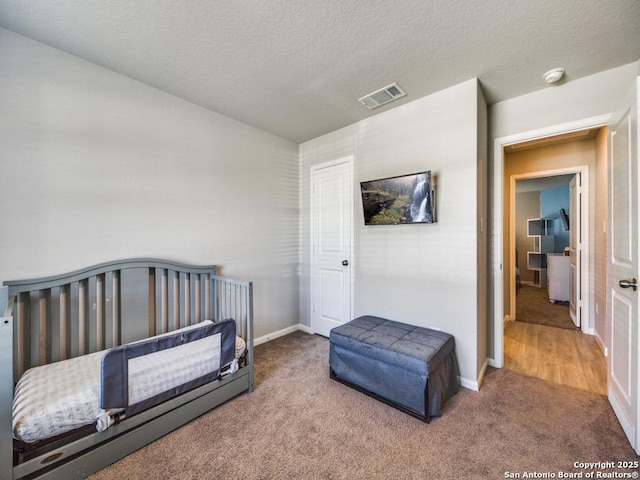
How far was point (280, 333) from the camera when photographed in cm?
339

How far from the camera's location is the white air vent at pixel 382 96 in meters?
2.32

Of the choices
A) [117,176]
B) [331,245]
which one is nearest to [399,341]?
[331,245]

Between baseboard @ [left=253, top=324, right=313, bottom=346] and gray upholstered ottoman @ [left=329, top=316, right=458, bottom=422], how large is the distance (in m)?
1.13

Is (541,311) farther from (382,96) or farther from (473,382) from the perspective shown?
(382,96)

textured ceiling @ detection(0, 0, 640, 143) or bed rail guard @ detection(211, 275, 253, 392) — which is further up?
textured ceiling @ detection(0, 0, 640, 143)

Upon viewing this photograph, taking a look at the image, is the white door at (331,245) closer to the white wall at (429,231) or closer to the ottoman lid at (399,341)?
the white wall at (429,231)

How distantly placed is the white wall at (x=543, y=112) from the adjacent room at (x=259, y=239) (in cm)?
2

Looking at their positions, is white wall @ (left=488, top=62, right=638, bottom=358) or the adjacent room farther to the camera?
white wall @ (left=488, top=62, right=638, bottom=358)

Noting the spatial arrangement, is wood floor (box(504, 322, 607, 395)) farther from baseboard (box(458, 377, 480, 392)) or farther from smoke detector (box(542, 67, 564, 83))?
smoke detector (box(542, 67, 564, 83))

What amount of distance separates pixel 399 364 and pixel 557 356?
206 cm

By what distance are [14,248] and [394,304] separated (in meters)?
2.95

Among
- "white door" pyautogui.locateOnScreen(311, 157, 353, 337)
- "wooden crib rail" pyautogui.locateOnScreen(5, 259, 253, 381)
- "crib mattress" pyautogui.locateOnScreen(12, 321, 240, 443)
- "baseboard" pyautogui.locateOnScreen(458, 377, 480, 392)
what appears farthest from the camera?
"white door" pyautogui.locateOnScreen(311, 157, 353, 337)

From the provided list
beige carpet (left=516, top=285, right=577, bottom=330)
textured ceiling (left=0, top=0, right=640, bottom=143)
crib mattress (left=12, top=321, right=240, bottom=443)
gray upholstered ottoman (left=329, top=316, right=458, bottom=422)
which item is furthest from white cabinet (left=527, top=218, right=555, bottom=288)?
crib mattress (left=12, top=321, right=240, bottom=443)

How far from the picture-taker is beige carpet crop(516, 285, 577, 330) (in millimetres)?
3791
